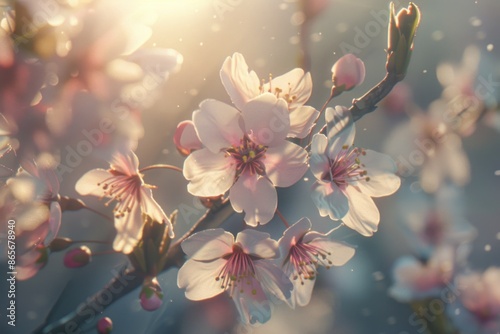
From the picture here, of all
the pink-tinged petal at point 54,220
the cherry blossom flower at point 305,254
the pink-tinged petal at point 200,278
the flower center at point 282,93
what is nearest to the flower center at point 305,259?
the cherry blossom flower at point 305,254

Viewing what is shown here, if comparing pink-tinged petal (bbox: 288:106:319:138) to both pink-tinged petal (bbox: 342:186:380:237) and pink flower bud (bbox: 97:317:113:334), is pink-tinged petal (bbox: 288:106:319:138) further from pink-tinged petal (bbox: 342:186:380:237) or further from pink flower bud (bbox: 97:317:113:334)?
pink flower bud (bbox: 97:317:113:334)

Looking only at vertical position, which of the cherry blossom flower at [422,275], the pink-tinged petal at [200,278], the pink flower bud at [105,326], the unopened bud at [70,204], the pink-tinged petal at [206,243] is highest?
the unopened bud at [70,204]

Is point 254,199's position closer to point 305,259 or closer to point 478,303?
point 305,259

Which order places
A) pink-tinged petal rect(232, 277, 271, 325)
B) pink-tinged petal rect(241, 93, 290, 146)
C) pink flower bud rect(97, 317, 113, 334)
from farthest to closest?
pink flower bud rect(97, 317, 113, 334), pink-tinged petal rect(232, 277, 271, 325), pink-tinged petal rect(241, 93, 290, 146)

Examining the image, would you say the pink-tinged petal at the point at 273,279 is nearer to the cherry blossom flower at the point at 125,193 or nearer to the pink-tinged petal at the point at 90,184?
the cherry blossom flower at the point at 125,193

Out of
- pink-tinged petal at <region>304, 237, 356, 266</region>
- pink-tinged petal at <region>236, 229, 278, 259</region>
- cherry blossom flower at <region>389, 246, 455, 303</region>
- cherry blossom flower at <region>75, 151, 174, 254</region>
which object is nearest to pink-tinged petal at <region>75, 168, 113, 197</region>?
cherry blossom flower at <region>75, 151, 174, 254</region>
